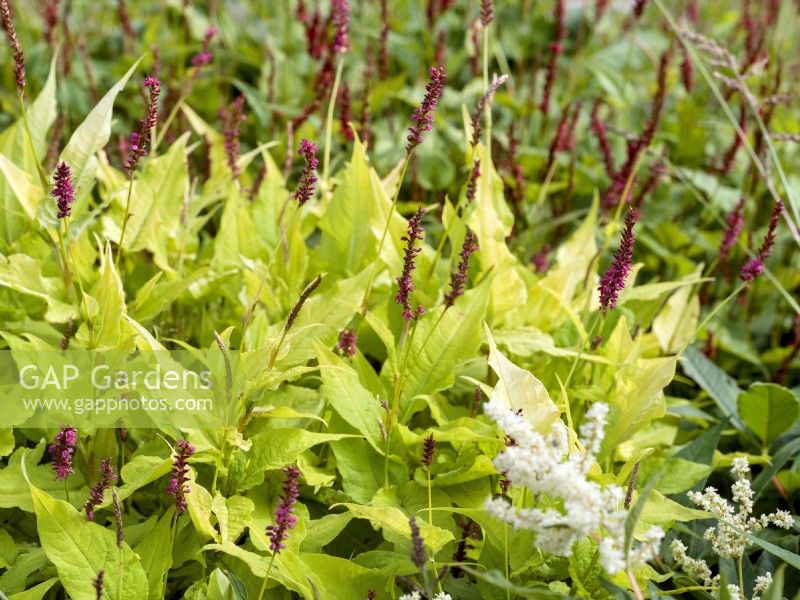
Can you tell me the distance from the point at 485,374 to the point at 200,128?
867 mm

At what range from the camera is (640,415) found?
131 centimetres

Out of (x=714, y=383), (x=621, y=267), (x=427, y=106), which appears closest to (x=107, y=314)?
(x=427, y=106)

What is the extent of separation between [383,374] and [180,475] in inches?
16.6

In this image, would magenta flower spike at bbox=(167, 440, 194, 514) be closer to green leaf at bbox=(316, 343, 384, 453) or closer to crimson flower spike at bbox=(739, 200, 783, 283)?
green leaf at bbox=(316, 343, 384, 453)

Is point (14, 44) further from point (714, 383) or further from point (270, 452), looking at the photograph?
point (714, 383)

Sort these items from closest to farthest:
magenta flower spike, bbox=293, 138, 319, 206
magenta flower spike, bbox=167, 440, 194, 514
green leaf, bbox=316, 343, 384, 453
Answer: magenta flower spike, bbox=167, 440, 194, 514 → magenta flower spike, bbox=293, 138, 319, 206 → green leaf, bbox=316, 343, 384, 453

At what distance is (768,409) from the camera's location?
5.26ft

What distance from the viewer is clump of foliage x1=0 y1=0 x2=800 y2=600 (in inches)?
44.8

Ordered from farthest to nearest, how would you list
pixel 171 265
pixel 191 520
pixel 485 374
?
pixel 171 265, pixel 485 374, pixel 191 520

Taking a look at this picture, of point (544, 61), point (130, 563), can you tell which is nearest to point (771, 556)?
point (130, 563)

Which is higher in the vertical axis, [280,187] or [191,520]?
[280,187]

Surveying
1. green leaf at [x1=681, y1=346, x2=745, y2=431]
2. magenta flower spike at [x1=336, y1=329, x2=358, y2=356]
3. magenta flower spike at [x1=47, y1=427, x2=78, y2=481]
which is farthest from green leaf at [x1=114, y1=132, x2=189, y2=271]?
green leaf at [x1=681, y1=346, x2=745, y2=431]

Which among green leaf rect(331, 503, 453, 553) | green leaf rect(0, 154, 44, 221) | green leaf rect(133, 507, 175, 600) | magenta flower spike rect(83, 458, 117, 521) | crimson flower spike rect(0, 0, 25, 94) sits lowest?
green leaf rect(133, 507, 175, 600)

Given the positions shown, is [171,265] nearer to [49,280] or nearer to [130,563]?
[49,280]
